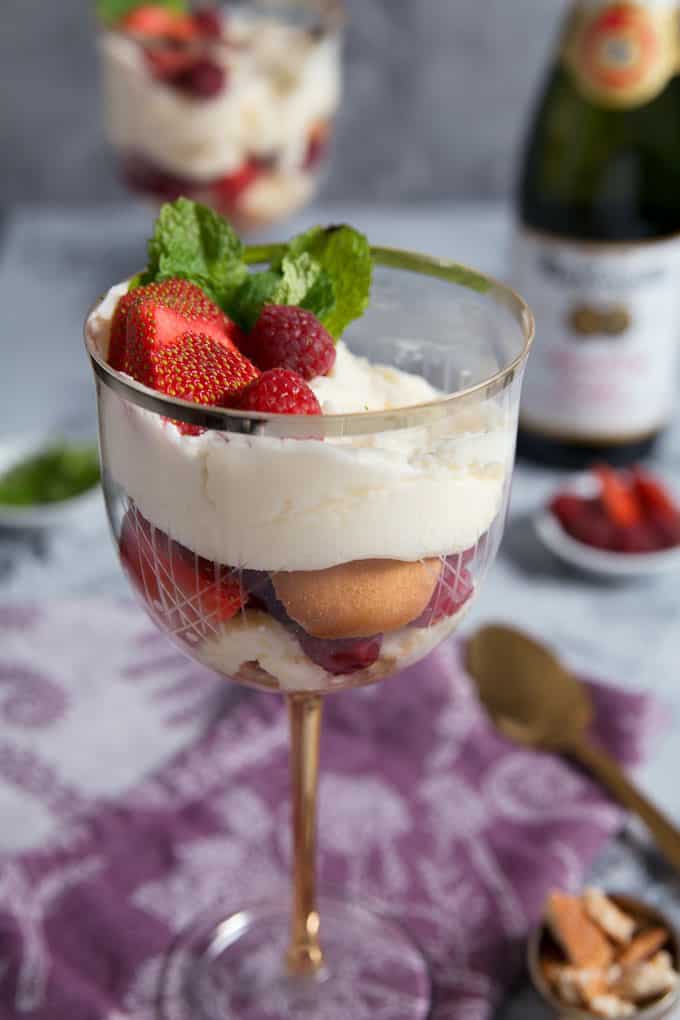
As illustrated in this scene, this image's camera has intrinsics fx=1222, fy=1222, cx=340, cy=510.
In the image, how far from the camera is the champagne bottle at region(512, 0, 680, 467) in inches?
46.1

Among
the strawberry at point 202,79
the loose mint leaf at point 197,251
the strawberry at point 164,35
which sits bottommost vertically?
the strawberry at point 202,79

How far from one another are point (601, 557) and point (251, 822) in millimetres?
418

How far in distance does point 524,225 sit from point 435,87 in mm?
674

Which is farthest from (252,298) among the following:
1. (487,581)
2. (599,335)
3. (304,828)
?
(599,335)

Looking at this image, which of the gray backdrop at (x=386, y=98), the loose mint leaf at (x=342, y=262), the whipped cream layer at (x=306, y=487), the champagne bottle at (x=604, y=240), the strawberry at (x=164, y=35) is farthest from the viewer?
the gray backdrop at (x=386, y=98)

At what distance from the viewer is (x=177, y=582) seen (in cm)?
56

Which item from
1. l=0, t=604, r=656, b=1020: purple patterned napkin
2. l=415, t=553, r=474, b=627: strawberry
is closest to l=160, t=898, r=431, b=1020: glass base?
l=0, t=604, r=656, b=1020: purple patterned napkin

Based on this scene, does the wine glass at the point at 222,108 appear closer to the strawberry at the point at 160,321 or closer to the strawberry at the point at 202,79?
the strawberry at the point at 202,79

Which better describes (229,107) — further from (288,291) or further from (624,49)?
(288,291)

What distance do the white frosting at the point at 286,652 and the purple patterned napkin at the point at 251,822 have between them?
229 mm

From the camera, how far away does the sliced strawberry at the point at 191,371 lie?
0.52m

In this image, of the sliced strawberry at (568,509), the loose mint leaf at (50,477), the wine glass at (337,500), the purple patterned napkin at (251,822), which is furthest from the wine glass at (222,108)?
the wine glass at (337,500)

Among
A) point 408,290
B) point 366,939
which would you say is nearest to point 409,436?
point 408,290

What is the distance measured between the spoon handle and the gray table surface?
0.06 feet
